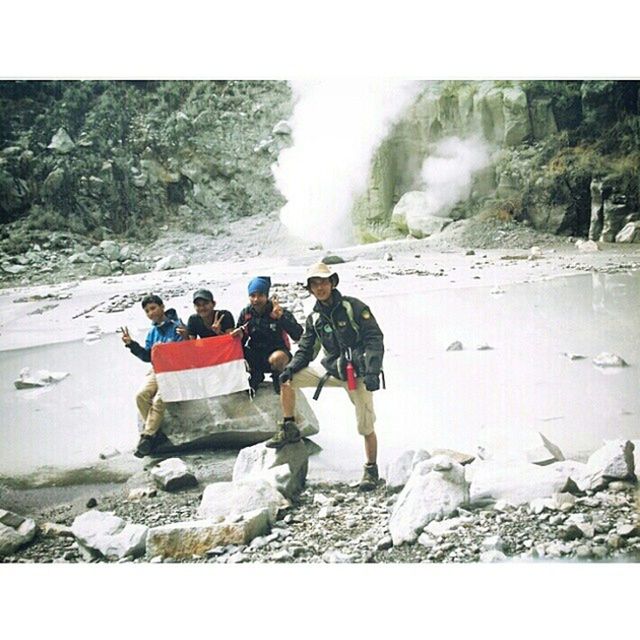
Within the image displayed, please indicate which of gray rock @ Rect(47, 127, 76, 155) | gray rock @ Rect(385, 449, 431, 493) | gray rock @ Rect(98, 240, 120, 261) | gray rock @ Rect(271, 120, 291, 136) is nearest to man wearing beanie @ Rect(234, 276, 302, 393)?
gray rock @ Rect(385, 449, 431, 493)

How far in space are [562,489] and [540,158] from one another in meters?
2.01

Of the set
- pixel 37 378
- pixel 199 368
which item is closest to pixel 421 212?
pixel 199 368

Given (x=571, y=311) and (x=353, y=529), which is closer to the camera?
(x=353, y=529)

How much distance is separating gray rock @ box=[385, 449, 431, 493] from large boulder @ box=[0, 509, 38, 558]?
84.0 inches

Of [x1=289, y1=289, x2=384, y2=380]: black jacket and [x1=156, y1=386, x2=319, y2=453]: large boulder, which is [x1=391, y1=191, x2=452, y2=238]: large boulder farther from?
[x1=156, y1=386, x2=319, y2=453]: large boulder

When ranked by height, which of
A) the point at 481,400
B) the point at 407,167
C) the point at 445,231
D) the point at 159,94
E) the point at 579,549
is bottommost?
the point at 579,549

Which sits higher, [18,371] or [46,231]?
[46,231]

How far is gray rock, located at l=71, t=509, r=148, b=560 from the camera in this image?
385cm

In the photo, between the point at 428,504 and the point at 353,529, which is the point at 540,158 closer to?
the point at 428,504

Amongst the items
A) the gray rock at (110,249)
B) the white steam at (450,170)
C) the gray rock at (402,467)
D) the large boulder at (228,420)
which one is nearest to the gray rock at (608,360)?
the gray rock at (402,467)

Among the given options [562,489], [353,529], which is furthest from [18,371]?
[562,489]

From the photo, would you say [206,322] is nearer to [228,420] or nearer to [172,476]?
[228,420]

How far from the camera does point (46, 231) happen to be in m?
4.31
